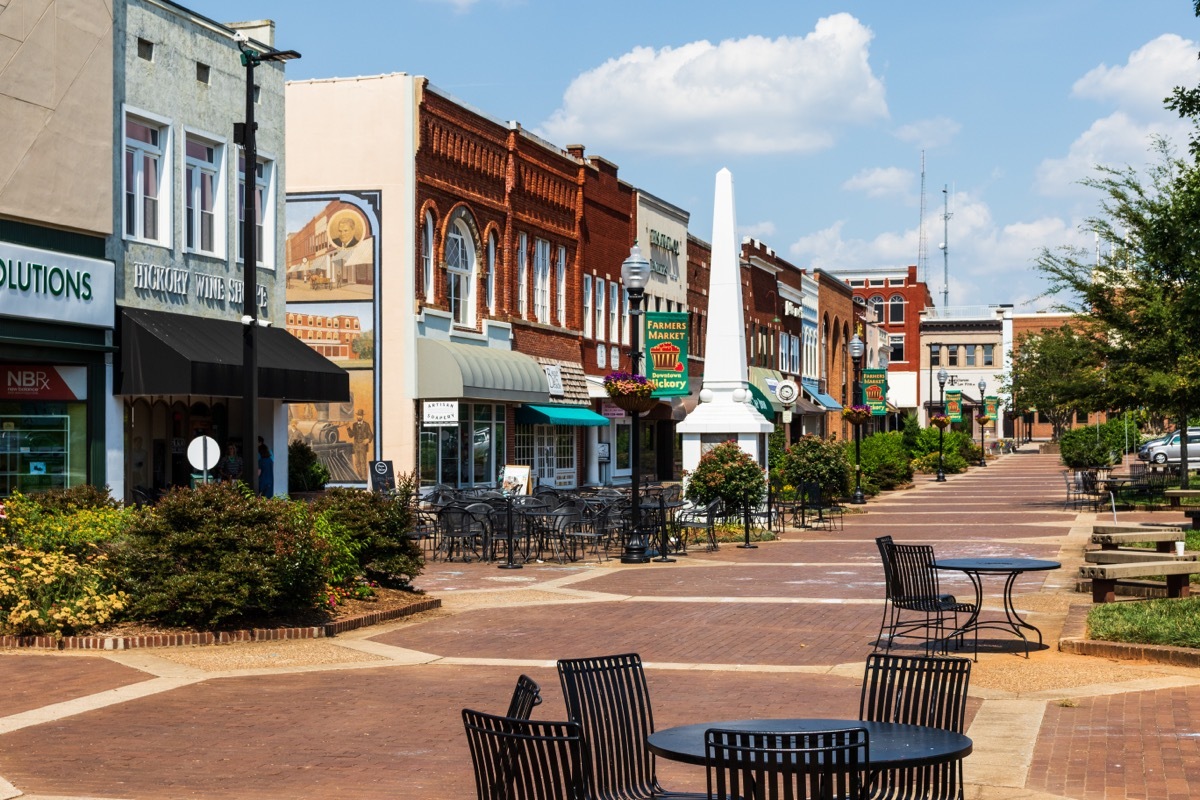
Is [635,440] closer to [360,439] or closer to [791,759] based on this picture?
[360,439]

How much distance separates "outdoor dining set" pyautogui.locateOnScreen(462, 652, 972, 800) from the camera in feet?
17.1

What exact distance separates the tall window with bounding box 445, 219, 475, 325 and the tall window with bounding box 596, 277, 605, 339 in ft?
34.2

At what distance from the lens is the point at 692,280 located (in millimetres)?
60625

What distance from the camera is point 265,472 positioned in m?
28.1

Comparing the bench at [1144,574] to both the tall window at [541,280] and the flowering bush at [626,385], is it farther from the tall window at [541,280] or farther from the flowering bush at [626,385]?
the tall window at [541,280]

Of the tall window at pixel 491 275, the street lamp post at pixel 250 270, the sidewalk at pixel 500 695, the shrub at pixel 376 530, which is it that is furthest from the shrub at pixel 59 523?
the tall window at pixel 491 275

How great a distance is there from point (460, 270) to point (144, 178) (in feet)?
46.3

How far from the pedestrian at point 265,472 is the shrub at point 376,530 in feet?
32.0

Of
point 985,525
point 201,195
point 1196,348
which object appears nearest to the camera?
point 201,195

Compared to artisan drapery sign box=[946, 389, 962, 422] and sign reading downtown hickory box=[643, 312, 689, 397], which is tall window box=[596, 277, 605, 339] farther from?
artisan drapery sign box=[946, 389, 962, 422]

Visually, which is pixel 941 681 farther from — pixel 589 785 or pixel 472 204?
pixel 472 204

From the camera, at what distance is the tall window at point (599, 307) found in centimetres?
4947

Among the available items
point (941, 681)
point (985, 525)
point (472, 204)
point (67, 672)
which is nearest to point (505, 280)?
point (472, 204)

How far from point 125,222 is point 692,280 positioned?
38021 millimetres
